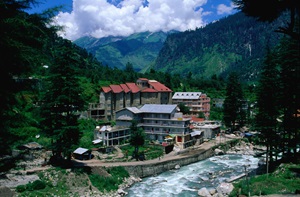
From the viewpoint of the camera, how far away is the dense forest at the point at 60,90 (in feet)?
29.6

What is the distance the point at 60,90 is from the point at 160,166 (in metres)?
19.2

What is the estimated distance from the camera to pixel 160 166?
1654 inches

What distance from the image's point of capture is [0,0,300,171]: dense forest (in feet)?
29.6

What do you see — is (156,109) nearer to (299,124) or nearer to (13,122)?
(299,124)

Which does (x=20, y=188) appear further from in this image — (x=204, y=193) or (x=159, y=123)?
(x=159, y=123)

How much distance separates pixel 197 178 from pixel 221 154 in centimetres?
1788

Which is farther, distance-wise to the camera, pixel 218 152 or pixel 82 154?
pixel 218 152

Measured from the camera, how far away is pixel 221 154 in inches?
2140

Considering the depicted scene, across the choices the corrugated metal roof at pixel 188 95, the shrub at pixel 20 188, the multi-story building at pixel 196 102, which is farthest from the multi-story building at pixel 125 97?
the shrub at pixel 20 188

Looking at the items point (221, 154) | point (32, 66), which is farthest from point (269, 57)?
point (32, 66)

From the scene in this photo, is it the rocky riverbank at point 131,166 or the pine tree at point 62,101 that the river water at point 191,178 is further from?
the pine tree at point 62,101

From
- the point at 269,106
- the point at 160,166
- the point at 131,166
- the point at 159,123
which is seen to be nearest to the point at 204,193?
the point at 131,166

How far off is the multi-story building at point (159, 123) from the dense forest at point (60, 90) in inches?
292

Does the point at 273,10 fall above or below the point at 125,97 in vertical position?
above
